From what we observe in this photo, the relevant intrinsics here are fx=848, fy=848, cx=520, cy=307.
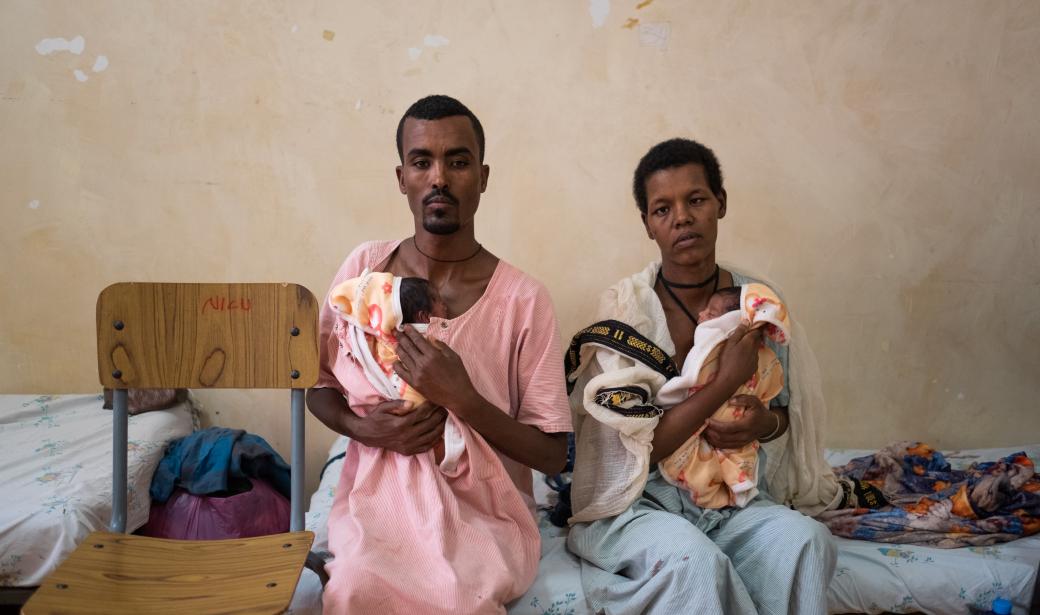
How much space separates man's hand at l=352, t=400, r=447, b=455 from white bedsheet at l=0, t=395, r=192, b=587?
33.6 inches

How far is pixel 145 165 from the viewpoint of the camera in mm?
2992

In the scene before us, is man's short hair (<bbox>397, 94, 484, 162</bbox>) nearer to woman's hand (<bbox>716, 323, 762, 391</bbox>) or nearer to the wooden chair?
the wooden chair

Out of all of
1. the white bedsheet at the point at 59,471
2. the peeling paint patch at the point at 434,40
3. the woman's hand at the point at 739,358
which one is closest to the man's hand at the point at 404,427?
the woman's hand at the point at 739,358

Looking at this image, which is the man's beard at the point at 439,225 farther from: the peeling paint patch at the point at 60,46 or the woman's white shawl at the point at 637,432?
the peeling paint patch at the point at 60,46

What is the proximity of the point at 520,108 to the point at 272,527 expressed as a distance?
1618 mm

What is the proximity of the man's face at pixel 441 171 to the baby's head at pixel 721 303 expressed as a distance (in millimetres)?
687

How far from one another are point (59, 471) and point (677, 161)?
1.94 metres

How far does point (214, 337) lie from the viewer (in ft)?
6.41

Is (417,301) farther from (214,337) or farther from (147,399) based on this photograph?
(147,399)

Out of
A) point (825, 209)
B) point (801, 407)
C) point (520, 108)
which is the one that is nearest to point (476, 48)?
point (520, 108)

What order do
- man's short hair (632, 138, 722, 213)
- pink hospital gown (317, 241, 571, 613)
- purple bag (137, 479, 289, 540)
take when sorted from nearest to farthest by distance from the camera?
pink hospital gown (317, 241, 571, 613)
man's short hair (632, 138, 722, 213)
purple bag (137, 479, 289, 540)

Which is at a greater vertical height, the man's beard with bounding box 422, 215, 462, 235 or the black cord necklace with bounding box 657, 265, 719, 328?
the man's beard with bounding box 422, 215, 462, 235

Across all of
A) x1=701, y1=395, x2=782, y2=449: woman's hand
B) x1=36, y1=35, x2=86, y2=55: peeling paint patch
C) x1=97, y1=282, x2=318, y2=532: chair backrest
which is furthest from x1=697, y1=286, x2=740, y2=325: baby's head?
x1=36, y1=35, x2=86, y2=55: peeling paint patch

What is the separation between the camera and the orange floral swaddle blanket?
2.17 m
